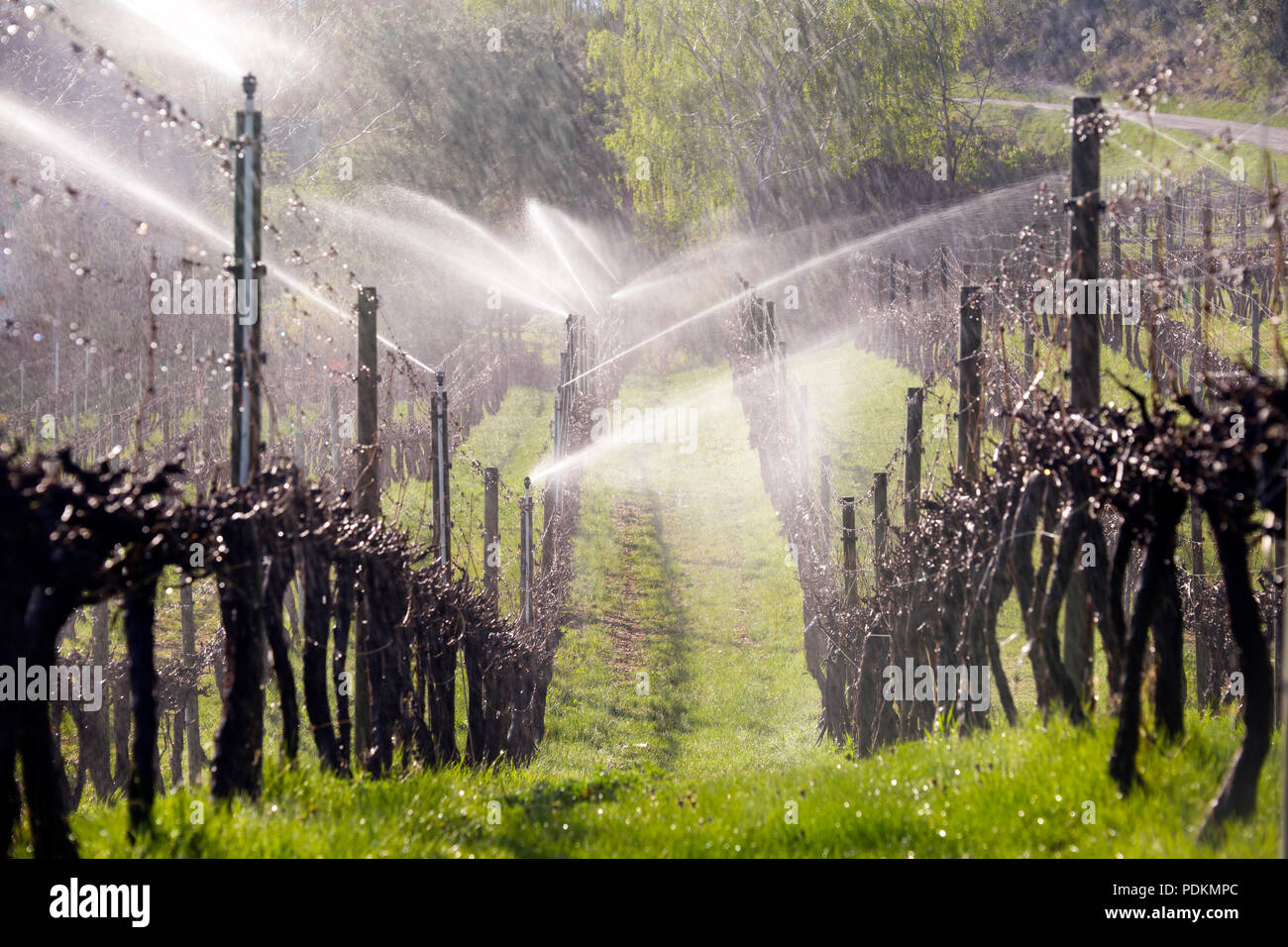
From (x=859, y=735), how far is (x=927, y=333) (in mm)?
13926

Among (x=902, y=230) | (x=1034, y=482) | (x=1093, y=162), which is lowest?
(x=1034, y=482)

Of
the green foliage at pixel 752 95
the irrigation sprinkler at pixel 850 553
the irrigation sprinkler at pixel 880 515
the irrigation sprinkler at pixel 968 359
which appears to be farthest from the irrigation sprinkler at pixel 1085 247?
the green foliage at pixel 752 95

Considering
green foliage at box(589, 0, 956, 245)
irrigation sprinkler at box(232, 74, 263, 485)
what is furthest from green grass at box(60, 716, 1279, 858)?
green foliage at box(589, 0, 956, 245)

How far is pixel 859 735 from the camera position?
10375 millimetres

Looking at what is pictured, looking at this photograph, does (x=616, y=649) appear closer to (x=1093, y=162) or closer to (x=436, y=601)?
(x=436, y=601)

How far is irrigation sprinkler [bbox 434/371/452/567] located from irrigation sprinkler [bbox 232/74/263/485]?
12.7 feet

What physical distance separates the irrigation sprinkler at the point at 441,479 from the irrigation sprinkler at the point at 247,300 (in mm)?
3858

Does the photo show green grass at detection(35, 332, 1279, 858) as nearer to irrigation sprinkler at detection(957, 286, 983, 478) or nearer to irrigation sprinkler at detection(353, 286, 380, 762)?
irrigation sprinkler at detection(957, 286, 983, 478)

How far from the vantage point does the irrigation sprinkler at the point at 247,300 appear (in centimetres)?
649

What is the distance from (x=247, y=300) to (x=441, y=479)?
15.8 ft

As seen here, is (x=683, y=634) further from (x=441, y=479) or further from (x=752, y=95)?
(x=752, y=95)

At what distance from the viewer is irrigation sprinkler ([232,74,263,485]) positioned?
21.3 ft
